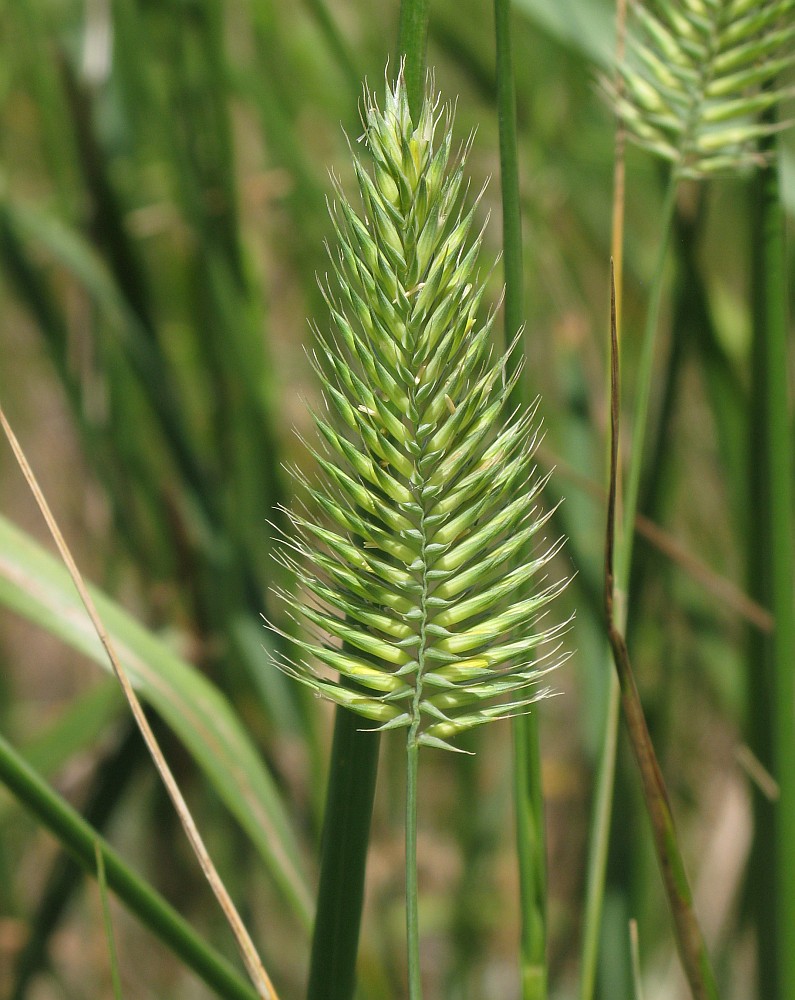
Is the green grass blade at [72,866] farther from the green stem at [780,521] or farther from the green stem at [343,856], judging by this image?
the green stem at [780,521]

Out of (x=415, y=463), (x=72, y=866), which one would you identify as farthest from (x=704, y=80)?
(x=72, y=866)

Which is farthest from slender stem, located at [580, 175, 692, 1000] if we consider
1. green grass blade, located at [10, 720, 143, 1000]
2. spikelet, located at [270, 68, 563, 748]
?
green grass blade, located at [10, 720, 143, 1000]

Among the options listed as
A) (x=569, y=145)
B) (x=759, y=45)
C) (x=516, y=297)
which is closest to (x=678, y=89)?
(x=759, y=45)

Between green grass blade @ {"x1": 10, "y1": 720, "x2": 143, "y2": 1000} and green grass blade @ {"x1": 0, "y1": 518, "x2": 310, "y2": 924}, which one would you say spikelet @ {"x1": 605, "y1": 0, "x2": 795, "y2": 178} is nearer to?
green grass blade @ {"x1": 0, "y1": 518, "x2": 310, "y2": 924}

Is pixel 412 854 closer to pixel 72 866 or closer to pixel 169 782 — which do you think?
pixel 169 782

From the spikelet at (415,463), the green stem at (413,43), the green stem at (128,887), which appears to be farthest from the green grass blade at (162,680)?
the green stem at (413,43)

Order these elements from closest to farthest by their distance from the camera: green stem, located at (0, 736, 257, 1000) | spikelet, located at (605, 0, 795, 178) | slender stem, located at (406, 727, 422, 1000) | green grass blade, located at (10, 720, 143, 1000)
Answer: slender stem, located at (406, 727, 422, 1000) < green stem, located at (0, 736, 257, 1000) < spikelet, located at (605, 0, 795, 178) < green grass blade, located at (10, 720, 143, 1000)
